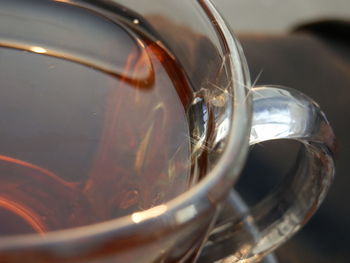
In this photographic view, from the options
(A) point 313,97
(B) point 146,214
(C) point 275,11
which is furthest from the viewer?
(C) point 275,11

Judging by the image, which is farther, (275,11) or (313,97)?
(275,11)

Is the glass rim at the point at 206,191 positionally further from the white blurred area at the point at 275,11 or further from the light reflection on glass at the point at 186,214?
the white blurred area at the point at 275,11

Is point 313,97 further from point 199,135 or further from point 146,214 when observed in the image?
point 146,214

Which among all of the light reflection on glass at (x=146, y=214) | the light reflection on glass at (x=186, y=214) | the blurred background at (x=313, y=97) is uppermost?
the light reflection on glass at (x=146, y=214)

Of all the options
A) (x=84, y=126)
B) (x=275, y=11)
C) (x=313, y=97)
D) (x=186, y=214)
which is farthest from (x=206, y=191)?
(x=275, y=11)

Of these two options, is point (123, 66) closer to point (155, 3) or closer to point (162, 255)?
point (155, 3)

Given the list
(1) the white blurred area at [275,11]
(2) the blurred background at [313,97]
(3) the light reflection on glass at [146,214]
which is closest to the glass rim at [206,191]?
(3) the light reflection on glass at [146,214]

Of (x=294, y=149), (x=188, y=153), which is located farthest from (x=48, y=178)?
(x=294, y=149)
